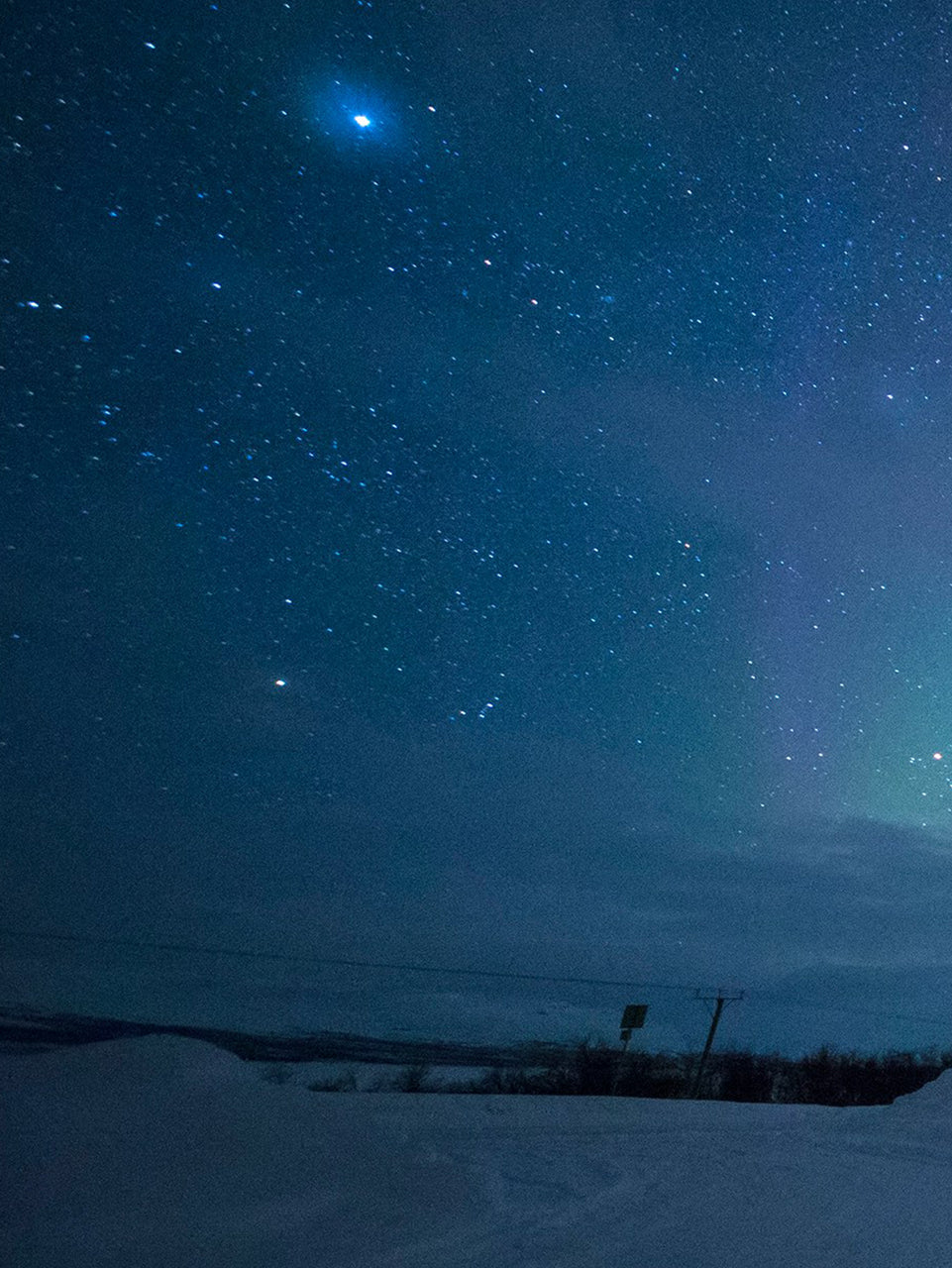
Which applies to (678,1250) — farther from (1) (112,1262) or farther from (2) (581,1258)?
(1) (112,1262)

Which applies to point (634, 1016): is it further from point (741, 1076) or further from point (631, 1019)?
point (741, 1076)

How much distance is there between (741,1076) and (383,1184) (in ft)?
56.5

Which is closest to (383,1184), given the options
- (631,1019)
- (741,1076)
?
(631,1019)

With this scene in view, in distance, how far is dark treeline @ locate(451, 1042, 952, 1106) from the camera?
59.8 feet

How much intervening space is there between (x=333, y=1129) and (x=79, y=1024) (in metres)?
14.0

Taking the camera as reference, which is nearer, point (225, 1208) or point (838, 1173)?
point (225, 1208)

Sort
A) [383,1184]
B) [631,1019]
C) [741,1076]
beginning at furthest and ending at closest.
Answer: [741,1076], [631,1019], [383,1184]

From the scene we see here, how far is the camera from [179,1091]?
6102mm

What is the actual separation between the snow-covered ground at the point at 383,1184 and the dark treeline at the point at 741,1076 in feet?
37.4

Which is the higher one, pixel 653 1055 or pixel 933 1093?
pixel 933 1093

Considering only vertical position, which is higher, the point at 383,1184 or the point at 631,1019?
the point at 383,1184

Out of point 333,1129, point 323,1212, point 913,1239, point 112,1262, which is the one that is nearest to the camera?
point 112,1262

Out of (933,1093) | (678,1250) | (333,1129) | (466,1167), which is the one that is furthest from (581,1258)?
(933,1093)

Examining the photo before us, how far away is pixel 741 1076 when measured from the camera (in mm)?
19391
